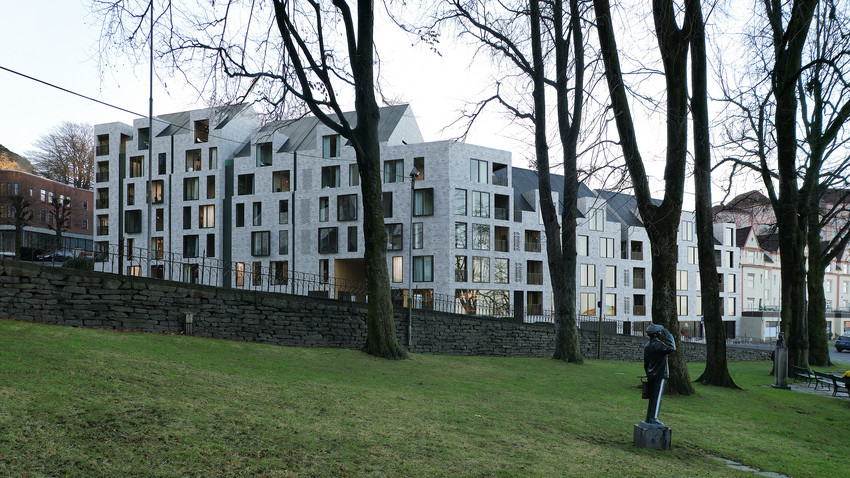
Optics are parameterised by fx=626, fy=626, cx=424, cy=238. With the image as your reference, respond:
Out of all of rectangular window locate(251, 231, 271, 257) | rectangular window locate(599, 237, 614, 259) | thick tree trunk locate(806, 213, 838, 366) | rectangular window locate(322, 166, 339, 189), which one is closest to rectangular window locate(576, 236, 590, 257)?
rectangular window locate(599, 237, 614, 259)

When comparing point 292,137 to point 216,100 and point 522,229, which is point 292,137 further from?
point 216,100

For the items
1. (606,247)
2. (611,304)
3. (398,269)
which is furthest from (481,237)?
(611,304)

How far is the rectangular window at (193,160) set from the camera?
178 ft

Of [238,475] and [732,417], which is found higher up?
[238,475]

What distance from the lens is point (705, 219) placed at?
16281mm

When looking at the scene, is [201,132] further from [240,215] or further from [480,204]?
[480,204]

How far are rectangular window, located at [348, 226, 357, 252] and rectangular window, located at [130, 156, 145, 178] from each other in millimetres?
21762

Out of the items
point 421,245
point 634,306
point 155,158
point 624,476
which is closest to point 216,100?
point 624,476

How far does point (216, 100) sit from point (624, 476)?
538 inches

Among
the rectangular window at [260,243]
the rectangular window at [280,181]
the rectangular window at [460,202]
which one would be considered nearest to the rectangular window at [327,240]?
the rectangular window at [260,243]

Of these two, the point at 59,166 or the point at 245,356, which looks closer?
the point at 245,356

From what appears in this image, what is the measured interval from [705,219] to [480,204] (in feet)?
103

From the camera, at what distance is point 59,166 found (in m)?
72.7

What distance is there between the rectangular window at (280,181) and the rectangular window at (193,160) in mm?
7887
